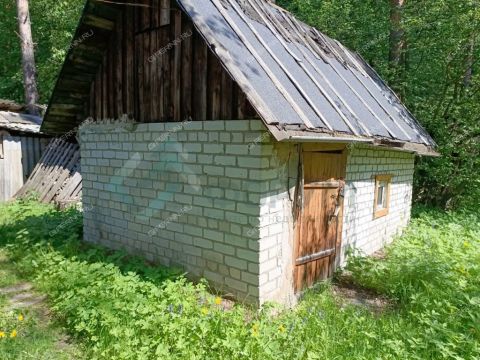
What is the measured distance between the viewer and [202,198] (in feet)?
16.0

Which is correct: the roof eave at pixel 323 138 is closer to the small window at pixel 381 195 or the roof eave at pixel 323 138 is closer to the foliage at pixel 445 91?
the small window at pixel 381 195

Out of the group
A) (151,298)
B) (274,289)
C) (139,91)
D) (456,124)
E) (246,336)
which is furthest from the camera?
(456,124)

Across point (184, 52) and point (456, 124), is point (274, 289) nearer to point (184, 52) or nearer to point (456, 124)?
point (184, 52)

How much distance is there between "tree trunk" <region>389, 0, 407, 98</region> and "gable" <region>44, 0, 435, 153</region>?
5.32 meters

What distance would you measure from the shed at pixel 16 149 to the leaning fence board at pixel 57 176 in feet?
1.48

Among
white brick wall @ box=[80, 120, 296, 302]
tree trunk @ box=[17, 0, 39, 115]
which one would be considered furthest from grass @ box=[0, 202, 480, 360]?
tree trunk @ box=[17, 0, 39, 115]

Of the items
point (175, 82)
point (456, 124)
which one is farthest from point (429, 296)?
point (456, 124)

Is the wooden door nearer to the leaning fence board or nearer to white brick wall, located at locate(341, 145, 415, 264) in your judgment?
white brick wall, located at locate(341, 145, 415, 264)

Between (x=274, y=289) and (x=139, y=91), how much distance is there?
3.71 metres

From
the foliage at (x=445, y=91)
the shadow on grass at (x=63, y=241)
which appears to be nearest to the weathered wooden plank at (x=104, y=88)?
the shadow on grass at (x=63, y=241)

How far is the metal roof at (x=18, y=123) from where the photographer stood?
11.2m

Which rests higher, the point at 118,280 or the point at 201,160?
the point at 201,160

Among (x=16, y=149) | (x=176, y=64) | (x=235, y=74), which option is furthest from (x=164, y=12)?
(x=16, y=149)

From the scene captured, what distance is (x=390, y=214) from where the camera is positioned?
318 inches
